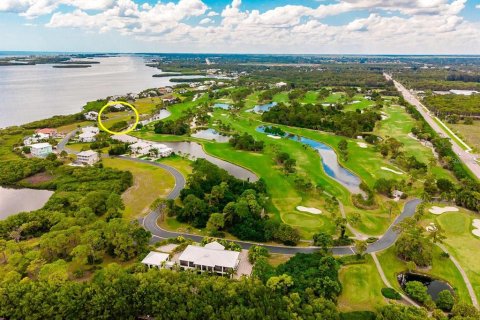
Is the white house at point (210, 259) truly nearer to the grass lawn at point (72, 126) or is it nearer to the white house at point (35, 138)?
the white house at point (35, 138)

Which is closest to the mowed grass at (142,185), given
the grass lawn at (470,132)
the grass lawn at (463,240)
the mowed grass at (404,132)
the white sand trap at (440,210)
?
the grass lawn at (463,240)

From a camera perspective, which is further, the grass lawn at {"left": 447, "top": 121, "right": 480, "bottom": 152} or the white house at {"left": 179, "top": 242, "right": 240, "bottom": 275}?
the grass lawn at {"left": 447, "top": 121, "right": 480, "bottom": 152}

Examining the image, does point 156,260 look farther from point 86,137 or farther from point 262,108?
point 262,108

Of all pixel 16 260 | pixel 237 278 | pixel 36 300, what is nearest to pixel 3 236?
pixel 16 260

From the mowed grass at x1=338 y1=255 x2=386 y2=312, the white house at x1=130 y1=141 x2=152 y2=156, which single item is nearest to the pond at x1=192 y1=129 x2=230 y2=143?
the white house at x1=130 y1=141 x2=152 y2=156

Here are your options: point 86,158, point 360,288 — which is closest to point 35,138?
point 86,158

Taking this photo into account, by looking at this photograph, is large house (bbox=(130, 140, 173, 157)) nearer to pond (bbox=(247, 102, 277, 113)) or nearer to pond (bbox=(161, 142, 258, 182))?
pond (bbox=(161, 142, 258, 182))

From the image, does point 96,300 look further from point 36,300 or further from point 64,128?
point 64,128
